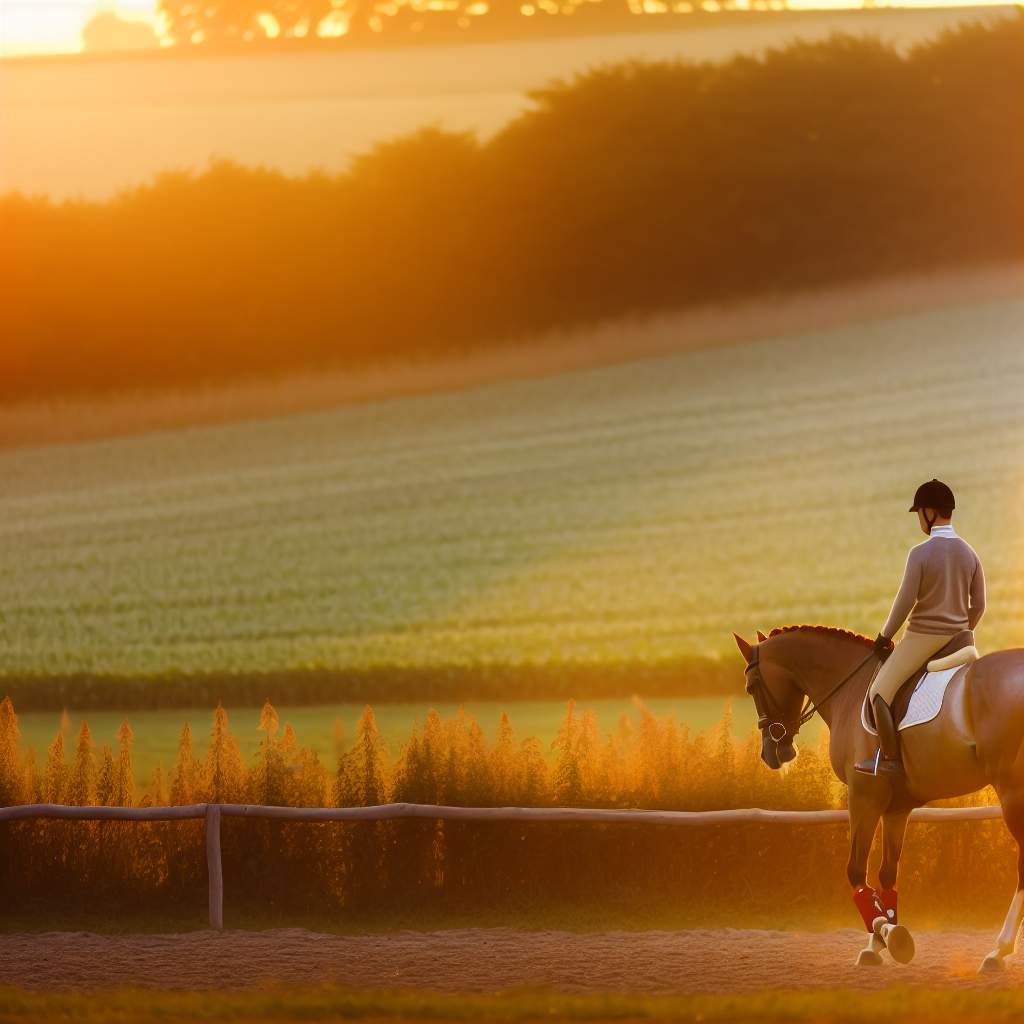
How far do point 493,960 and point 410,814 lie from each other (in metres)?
1.45

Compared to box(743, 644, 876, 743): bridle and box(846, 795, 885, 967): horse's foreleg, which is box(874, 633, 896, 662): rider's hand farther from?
box(846, 795, 885, 967): horse's foreleg

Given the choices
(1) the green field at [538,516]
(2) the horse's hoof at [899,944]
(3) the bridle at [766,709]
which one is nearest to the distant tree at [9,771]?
(3) the bridle at [766,709]

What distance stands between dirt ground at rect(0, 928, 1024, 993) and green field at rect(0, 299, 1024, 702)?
38.0 feet

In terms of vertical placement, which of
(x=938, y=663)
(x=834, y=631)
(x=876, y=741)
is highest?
(x=834, y=631)

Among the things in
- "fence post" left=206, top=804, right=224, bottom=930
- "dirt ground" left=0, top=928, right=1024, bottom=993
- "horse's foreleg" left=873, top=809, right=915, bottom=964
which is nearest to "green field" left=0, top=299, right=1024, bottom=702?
"fence post" left=206, top=804, right=224, bottom=930

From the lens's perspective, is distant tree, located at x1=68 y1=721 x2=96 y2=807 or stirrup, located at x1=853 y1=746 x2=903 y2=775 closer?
stirrup, located at x1=853 y1=746 x2=903 y2=775

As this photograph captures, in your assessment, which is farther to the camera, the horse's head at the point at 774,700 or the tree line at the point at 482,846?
the tree line at the point at 482,846

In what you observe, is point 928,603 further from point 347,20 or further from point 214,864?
point 347,20

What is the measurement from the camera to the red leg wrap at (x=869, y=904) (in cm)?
1005

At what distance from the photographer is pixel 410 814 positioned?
38.9ft

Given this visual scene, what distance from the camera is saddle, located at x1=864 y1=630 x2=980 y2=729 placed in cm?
995

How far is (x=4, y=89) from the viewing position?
37.8 meters

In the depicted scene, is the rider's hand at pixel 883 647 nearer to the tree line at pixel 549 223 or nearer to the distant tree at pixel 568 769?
the distant tree at pixel 568 769

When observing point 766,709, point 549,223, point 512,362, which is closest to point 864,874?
point 766,709
